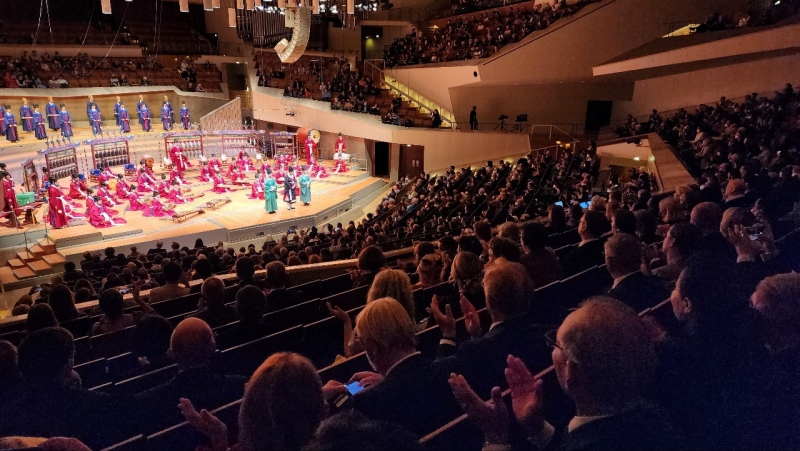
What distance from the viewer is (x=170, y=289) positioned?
4961mm

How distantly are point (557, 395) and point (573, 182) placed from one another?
10.4m

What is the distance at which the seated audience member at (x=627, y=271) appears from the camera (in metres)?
2.97

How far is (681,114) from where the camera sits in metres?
13.6

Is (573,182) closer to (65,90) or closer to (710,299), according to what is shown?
(710,299)

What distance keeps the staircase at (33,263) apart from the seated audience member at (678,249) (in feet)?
39.7

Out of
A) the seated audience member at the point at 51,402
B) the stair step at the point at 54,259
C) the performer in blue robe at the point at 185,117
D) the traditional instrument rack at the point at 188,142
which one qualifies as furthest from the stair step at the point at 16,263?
the performer in blue robe at the point at 185,117

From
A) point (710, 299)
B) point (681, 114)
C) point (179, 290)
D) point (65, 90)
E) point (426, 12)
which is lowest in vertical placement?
point (179, 290)

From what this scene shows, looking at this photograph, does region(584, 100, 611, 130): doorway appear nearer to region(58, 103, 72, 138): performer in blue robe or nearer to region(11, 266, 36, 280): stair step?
region(11, 266, 36, 280): stair step

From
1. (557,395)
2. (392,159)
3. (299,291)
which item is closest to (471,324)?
(557,395)

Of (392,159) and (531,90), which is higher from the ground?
(531,90)

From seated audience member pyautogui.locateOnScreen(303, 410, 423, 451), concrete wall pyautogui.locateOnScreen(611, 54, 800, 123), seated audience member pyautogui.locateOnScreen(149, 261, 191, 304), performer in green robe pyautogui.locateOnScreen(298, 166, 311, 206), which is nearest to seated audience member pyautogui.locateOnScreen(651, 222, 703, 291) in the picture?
seated audience member pyautogui.locateOnScreen(303, 410, 423, 451)

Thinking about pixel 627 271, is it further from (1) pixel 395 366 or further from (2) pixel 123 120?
(2) pixel 123 120

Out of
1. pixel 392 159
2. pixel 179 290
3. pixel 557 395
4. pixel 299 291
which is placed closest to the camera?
pixel 557 395

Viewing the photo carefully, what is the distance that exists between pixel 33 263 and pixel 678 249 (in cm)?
1280
